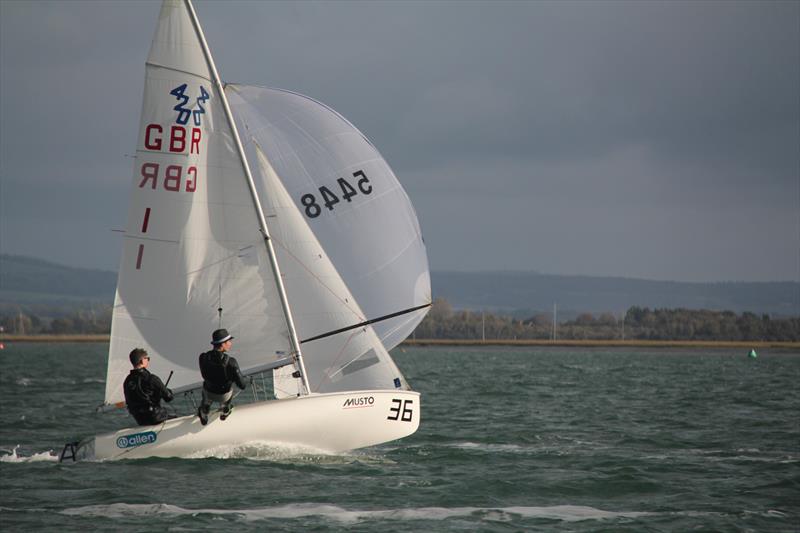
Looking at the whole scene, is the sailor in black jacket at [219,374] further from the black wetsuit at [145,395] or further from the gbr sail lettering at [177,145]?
the gbr sail lettering at [177,145]

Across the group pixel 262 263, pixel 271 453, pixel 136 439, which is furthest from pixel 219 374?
pixel 262 263

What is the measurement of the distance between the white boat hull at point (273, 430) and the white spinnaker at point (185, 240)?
1.10 meters

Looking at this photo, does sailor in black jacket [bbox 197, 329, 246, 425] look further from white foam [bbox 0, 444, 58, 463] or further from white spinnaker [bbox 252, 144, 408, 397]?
white foam [bbox 0, 444, 58, 463]

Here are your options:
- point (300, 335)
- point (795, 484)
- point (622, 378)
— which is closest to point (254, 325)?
point (300, 335)

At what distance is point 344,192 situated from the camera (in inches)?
836

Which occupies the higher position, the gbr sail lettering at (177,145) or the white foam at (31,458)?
the gbr sail lettering at (177,145)

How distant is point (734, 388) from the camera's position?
44.6 m

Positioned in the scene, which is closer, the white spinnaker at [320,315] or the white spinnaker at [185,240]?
the white spinnaker at [185,240]

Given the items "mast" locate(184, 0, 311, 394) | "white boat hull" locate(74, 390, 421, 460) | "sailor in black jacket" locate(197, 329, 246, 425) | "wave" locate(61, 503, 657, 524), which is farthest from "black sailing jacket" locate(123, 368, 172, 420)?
"wave" locate(61, 503, 657, 524)

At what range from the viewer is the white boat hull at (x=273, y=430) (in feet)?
62.3

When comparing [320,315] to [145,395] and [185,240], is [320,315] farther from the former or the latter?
[145,395]

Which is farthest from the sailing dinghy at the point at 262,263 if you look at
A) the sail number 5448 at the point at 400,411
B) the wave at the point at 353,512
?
the wave at the point at 353,512

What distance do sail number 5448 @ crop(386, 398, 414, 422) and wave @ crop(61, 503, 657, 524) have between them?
4.03 metres

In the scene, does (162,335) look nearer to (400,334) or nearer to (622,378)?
(400,334)
